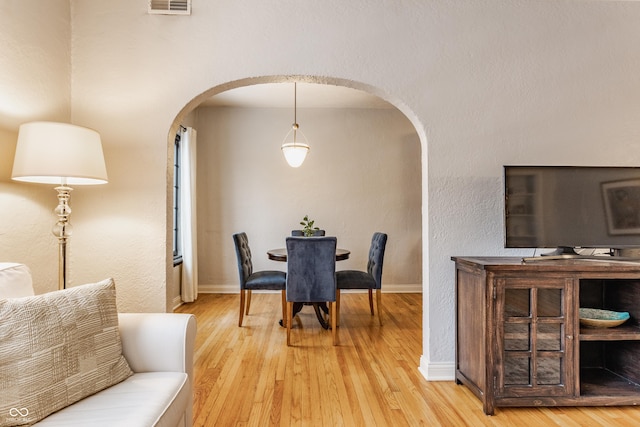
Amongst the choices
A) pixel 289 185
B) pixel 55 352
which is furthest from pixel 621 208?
pixel 289 185

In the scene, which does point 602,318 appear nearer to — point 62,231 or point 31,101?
point 62,231

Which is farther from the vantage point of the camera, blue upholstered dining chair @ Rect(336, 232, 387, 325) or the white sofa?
blue upholstered dining chair @ Rect(336, 232, 387, 325)

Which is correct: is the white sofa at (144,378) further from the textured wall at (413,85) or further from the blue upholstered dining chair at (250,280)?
the blue upholstered dining chair at (250,280)

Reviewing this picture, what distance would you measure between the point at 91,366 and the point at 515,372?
2071mm

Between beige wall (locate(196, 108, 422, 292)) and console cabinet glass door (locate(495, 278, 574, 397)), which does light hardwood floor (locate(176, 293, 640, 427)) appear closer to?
console cabinet glass door (locate(495, 278, 574, 397))

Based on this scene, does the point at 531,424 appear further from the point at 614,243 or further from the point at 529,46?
the point at 529,46

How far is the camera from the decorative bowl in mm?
2174

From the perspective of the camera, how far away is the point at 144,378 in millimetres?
1493

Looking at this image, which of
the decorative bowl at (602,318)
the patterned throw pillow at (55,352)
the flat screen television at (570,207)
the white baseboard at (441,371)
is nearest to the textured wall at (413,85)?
the white baseboard at (441,371)

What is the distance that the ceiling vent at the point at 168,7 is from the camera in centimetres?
246

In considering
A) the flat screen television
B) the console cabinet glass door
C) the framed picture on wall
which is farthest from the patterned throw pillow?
the framed picture on wall

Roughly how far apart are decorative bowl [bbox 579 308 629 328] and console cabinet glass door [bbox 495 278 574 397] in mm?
203

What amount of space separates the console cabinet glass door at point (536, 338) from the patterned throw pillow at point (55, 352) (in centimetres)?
190

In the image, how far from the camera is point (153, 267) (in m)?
2.44
